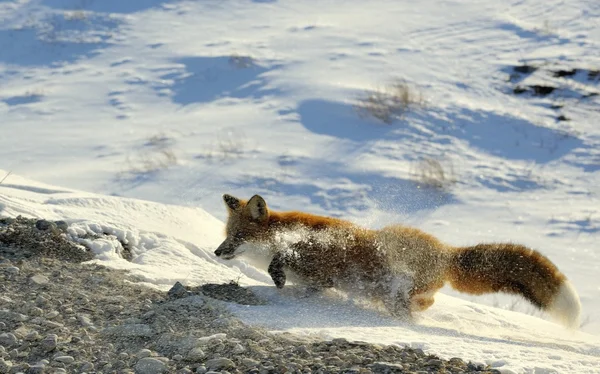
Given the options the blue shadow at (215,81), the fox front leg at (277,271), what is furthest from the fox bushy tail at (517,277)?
the blue shadow at (215,81)

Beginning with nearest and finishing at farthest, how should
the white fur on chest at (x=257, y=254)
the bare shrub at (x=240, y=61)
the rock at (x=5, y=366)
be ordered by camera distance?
the rock at (x=5, y=366) < the white fur on chest at (x=257, y=254) < the bare shrub at (x=240, y=61)

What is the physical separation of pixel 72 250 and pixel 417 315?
2540mm

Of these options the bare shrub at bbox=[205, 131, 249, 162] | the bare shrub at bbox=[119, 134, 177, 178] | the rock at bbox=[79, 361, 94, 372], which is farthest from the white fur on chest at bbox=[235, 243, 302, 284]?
the bare shrub at bbox=[205, 131, 249, 162]

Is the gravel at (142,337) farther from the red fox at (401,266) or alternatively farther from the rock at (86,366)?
the red fox at (401,266)

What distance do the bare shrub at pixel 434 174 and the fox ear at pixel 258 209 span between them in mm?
5129

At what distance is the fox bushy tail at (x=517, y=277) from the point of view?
540 cm

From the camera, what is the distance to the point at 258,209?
6129 mm

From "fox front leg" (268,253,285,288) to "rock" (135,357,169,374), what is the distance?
184 cm

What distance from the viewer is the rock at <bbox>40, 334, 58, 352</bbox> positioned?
3996 mm

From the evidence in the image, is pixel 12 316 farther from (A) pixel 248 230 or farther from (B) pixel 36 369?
(A) pixel 248 230

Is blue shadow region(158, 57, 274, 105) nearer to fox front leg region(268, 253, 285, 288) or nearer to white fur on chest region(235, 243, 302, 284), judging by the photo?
white fur on chest region(235, 243, 302, 284)

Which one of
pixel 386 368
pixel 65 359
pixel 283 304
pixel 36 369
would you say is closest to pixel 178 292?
pixel 283 304

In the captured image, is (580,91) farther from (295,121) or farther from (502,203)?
(295,121)

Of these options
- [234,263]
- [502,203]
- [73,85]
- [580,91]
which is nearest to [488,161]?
[502,203]
